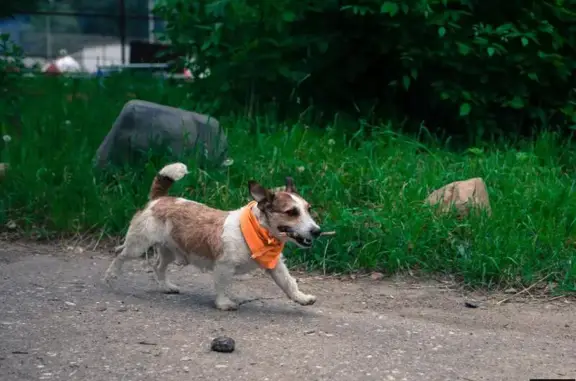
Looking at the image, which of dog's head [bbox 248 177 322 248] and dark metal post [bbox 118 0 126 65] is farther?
dark metal post [bbox 118 0 126 65]

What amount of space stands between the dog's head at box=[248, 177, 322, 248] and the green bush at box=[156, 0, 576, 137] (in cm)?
361

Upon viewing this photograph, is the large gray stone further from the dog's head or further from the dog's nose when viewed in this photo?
the dog's nose

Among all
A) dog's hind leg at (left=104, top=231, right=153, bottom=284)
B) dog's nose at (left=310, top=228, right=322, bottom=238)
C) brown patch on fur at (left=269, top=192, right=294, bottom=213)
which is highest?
brown patch on fur at (left=269, top=192, right=294, bottom=213)

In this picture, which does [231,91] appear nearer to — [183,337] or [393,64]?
[393,64]

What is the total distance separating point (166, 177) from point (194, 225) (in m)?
0.47

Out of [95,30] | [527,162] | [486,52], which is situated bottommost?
[95,30]

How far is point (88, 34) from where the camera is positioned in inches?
845

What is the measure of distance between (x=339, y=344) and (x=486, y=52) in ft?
16.2

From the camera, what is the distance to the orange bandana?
5734 mm

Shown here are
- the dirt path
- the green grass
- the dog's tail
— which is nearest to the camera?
the dirt path

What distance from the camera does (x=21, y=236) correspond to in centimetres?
792

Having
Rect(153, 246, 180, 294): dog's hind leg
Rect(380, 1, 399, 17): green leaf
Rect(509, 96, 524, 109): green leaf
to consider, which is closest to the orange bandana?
Rect(153, 246, 180, 294): dog's hind leg

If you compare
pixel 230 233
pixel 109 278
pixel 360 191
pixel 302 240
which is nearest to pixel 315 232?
pixel 302 240

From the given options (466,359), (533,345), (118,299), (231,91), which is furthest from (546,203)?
(231,91)
